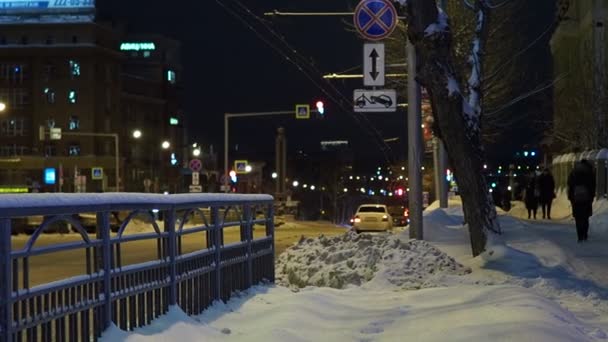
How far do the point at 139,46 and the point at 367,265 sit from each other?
349 ft

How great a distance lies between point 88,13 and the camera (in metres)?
87.6

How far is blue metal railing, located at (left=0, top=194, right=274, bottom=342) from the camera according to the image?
5551mm

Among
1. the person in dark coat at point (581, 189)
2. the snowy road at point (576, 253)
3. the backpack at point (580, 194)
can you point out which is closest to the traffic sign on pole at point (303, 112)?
the snowy road at point (576, 253)

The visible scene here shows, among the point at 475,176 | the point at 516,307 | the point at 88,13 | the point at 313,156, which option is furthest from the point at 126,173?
the point at 516,307

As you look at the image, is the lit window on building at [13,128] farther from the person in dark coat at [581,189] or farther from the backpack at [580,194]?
the backpack at [580,194]

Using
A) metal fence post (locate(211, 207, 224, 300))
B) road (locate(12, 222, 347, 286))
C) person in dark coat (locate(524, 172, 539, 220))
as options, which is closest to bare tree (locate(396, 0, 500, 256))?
metal fence post (locate(211, 207, 224, 300))

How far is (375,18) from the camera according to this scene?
17.7 m

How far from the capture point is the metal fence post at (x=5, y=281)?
17.3 ft

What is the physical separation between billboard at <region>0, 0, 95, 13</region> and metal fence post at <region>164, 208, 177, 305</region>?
275 feet

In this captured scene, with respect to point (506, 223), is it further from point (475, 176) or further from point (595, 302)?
point (595, 302)

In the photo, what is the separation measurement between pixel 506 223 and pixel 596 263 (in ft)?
29.3

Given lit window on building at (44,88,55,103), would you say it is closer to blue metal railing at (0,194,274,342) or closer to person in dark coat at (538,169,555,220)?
person in dark coat at (538,169,555,220)

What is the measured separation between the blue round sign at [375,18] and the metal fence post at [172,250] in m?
10.2

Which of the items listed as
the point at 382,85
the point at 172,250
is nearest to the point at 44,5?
the point at 382,85
